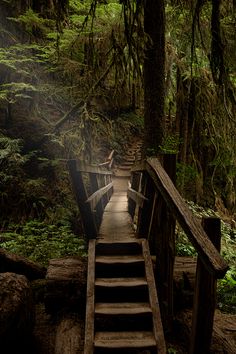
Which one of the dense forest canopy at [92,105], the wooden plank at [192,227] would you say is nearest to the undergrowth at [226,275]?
the dense forest canopy at [92,105]

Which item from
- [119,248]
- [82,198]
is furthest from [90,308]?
[82,198]

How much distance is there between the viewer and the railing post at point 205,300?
9.91 ft

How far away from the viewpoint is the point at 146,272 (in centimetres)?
436

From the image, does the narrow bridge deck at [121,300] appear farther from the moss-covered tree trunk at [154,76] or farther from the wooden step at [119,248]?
the moss-covered tree trunk at [154,76]

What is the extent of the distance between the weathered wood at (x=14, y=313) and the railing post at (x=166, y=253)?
5.83ft

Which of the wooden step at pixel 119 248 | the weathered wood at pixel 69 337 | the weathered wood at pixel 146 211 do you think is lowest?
the weathered wood at pixel 69 337

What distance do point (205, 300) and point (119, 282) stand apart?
1.51 m

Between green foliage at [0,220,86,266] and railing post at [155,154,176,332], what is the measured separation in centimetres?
269

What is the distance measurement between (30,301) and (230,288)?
396 cm

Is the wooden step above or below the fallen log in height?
above

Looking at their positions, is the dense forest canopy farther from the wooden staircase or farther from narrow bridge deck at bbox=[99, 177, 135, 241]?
the wooden staircase

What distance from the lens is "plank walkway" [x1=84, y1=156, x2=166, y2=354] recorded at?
354cm

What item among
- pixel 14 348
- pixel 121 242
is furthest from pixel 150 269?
pixel 14 348

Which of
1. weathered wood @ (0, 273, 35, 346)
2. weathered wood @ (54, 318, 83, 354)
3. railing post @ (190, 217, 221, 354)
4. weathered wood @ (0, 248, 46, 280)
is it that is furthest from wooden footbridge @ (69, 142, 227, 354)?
weathered wood @ (0, 248, 46, 280)
